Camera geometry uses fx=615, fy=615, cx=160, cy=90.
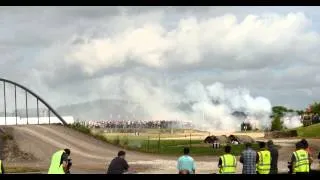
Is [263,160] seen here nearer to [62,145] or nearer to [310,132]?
[62,145]

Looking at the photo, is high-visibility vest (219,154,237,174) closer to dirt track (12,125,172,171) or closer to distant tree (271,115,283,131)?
dirt track (12,125,172,171)

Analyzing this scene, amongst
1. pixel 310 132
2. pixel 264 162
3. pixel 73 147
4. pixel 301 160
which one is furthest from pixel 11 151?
pixel 301 160

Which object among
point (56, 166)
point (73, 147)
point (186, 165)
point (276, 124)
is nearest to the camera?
point (56, 166)

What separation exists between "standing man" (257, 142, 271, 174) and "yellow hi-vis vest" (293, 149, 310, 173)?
2.27 metres

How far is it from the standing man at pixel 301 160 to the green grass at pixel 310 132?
52.7 meters

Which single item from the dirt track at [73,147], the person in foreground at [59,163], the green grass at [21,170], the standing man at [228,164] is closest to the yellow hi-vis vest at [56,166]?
the person in foreground at [59,163]

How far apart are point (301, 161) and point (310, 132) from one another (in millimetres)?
56042

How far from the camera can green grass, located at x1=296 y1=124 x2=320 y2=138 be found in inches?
2596

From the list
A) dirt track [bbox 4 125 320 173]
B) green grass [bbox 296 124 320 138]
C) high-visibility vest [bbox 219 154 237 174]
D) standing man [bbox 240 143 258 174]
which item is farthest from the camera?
green grass [bbox 296 124 320 138]

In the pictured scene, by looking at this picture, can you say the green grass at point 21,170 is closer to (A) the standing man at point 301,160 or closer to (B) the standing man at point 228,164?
(B) the standing man at point 228,164

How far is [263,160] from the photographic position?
50.7 feet

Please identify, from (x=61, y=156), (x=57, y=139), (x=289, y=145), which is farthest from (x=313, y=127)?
(x=61, y=156)

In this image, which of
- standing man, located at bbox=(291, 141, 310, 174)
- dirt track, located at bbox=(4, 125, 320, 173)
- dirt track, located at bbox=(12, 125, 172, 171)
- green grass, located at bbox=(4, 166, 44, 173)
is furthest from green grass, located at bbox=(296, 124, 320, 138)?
standing man, located at bbox=(291, 141, 310, 174)

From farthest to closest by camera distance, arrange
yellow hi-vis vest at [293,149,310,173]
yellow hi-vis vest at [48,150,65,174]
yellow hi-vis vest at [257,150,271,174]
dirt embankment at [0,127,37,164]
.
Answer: dirt embankment at [0,127,37,164] → yellow hi-vis vest at [257,150,271,174] → yellow hi-vis vest at [293,149,310,173] → yellow hi-vis vest at [48,150,65,174]
